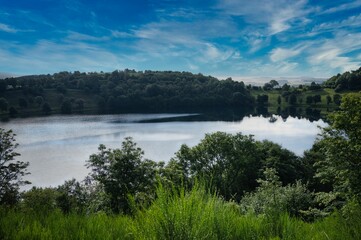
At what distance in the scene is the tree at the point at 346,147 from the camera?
16422 millimetres

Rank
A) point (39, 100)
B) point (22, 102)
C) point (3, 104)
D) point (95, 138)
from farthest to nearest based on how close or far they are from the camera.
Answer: point (39, 100), point (22, 102), point (3, 104), point (95, 138)

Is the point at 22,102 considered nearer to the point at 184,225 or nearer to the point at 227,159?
the point at 227,159

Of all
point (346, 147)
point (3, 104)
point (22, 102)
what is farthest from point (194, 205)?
point (22, 102)

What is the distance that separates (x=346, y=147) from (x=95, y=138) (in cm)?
10417

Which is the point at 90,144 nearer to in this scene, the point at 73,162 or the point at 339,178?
the point at 73,162

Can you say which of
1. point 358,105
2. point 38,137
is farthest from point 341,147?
point 38,137

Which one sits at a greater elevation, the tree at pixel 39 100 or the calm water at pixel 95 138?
the tree at pixel 39 100

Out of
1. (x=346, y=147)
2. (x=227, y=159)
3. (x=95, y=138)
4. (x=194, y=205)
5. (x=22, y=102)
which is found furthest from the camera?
(x=22, y=102)

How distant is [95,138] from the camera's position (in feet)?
370

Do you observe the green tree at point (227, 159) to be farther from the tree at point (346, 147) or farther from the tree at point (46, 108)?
the tree at point (46, 108)

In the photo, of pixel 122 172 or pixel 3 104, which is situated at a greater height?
pixel 3 104

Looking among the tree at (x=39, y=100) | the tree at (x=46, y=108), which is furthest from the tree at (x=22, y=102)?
the tree at (x=46, y=108)

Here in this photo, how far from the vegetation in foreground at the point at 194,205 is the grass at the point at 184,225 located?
1cm

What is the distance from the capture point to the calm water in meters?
77.2
